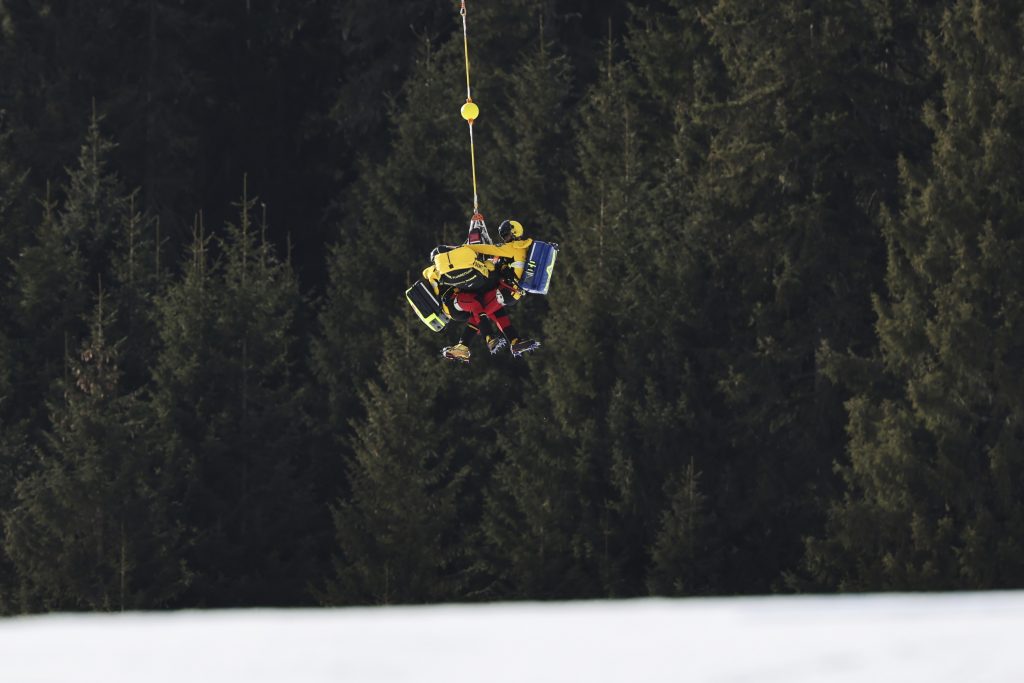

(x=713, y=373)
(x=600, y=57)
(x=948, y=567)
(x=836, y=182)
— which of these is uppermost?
(x=600, y=57)

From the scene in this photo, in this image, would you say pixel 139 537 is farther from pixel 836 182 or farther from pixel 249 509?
pixel 836 182

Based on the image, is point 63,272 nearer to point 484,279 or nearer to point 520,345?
point 520,345

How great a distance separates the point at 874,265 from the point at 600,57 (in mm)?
8294

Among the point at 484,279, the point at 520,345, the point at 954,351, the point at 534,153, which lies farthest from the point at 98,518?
the point at 484,279

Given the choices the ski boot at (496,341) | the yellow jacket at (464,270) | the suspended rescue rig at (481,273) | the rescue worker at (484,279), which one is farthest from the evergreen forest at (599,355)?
the yellow jacket at (464,270)

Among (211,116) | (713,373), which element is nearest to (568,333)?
(713,373)

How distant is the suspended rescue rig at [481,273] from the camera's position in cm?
2142

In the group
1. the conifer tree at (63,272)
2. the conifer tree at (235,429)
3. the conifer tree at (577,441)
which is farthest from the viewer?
the conifer tree at (63,272)

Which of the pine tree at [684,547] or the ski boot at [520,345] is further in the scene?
the pine tree at [684,547]

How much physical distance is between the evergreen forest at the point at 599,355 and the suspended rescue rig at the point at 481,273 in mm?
19776

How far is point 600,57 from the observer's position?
50500 millimetres

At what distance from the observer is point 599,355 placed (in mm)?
45344

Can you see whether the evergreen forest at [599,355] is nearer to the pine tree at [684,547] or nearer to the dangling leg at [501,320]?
the pine tree at [684,547]

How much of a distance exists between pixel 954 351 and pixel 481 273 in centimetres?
2173
